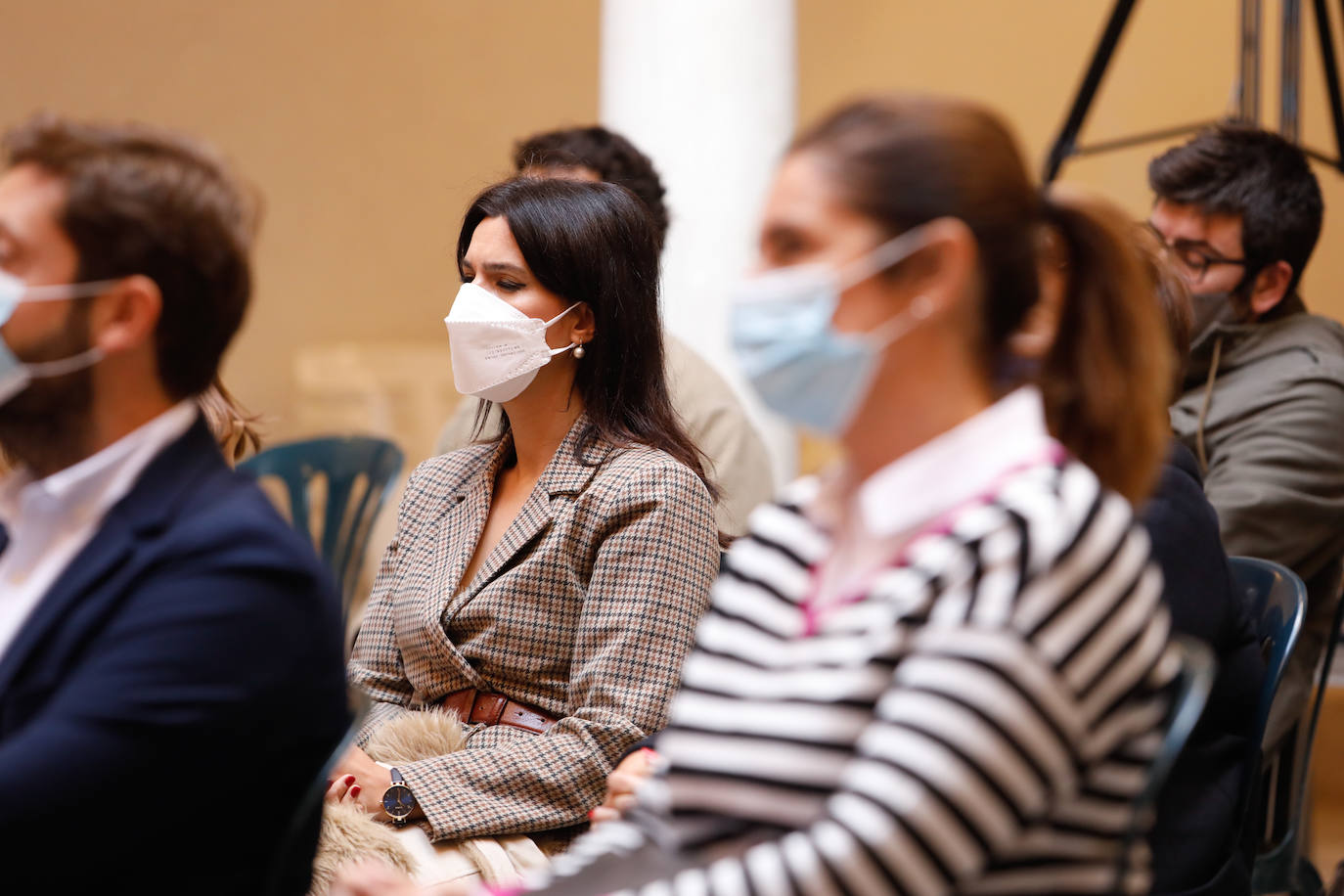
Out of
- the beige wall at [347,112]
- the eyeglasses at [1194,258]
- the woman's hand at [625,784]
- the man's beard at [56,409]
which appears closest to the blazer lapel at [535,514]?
the woman's hand at [625,784]

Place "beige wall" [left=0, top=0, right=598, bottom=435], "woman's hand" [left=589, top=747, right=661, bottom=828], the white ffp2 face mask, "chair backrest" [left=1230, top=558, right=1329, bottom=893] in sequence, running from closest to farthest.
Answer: "woman's hand" [left=589, top=747, right=661, bottom=828] < "chair backrest" [left=1230, top=558, right=1329, bottom=893] < the white ffp2 face mask < "beige wall" [left=0, top=0, right=598, bottom=435]

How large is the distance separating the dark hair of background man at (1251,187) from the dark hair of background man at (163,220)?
181cm

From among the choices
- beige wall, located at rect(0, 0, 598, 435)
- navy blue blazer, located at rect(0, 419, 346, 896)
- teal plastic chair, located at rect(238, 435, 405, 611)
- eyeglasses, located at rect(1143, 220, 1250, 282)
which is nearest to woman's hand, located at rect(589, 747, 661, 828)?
navy blue blazer, located at rect(0, 419, 346, 896)

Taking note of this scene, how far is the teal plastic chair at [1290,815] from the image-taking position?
6.94 ft

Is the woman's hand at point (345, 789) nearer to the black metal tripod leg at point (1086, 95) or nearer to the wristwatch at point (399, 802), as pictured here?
the wristwatch at point (399, 802)

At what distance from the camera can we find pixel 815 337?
3.44 feet

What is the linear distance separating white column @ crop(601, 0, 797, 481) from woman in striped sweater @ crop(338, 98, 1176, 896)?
2.08 meters

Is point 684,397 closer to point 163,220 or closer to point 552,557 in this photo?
point 552,557

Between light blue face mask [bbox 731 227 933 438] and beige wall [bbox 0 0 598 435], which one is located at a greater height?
light blue face mask [bbox 731 227 933 438]

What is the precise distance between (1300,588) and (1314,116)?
307 centimetres

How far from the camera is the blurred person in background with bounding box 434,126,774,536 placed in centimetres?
260

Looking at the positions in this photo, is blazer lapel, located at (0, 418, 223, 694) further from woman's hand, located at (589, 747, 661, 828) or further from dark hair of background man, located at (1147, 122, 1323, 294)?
dark hair of background man, located at (1147, 122, 1323, 294)

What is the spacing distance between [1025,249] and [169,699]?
0.72m

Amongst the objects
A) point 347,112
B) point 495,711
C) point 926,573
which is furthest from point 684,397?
point 347,112
